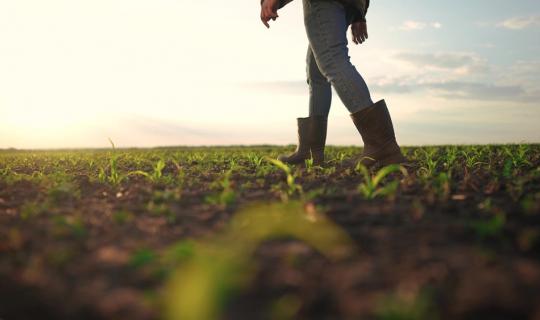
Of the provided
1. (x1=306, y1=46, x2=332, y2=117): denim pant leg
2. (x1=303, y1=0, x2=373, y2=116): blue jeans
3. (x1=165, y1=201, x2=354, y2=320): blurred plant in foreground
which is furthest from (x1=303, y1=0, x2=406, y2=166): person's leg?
(x1=165, y1=201, x2=354, y2=320): blurred plant in foreground

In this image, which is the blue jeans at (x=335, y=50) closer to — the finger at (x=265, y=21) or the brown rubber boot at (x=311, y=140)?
the finger at (x=265, y=21)

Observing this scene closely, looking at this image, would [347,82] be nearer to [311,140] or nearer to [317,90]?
[317,90]

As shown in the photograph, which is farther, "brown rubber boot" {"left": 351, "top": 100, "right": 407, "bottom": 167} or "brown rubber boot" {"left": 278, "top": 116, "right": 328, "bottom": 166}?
"brown rubber boot" {"left": 278, "top": 116, "right": 328, "bottom": 166}

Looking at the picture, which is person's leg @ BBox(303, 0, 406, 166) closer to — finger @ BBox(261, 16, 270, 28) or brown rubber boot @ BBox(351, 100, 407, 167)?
brown rubber boot @ BBox(351, 100, 407, 167)

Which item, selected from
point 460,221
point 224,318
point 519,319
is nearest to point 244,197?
point 460,221

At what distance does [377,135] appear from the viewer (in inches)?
142

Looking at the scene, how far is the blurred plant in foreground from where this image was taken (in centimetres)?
105

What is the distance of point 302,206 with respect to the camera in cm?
204

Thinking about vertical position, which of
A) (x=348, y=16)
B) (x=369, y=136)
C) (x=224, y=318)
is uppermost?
(x=348, y=16)

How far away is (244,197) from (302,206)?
1.72ft

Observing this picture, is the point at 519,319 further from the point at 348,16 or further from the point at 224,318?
the point at 348,16

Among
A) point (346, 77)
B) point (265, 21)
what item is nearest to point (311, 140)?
point (346, 77)

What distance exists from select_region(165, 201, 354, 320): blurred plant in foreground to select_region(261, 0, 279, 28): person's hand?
2444 millimetres

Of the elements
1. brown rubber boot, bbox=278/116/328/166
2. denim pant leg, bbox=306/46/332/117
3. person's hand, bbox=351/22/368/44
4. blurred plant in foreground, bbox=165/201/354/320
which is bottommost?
blurred plant in foreground, bbox=165/201/354/320
